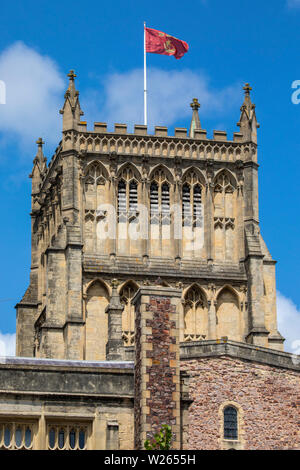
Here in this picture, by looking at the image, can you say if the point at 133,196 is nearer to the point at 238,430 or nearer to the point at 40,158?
the point at 40,158

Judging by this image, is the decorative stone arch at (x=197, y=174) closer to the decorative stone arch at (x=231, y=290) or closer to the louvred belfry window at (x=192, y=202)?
the louvred belfry window at (x=192, y=202)

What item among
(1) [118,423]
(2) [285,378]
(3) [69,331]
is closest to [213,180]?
Result: (3) [69,331]

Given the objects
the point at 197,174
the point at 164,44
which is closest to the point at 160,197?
the point at 197,174

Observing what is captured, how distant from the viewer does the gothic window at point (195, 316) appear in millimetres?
70062

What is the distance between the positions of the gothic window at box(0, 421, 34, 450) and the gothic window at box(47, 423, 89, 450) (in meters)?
0.51

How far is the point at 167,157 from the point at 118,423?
33720mm

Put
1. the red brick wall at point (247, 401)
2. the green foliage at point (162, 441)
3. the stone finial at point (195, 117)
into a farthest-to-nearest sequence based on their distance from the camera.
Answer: the stone finial at point (195, 117) < the red brick wall at point (247, 401) < the green foliage at point (162, 441)

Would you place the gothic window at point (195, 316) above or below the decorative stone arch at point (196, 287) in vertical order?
below

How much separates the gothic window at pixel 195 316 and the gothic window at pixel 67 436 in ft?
100

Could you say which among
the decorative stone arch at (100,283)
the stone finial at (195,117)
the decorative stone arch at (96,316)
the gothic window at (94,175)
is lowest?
the decorative stone arch at (96,316)

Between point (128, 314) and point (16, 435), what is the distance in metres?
30.1

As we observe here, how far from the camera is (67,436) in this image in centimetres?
3938

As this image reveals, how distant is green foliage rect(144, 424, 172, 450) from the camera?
121ft

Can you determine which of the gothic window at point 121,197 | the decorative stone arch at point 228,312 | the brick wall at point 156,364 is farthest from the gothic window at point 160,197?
the brick wall at point 156,364
